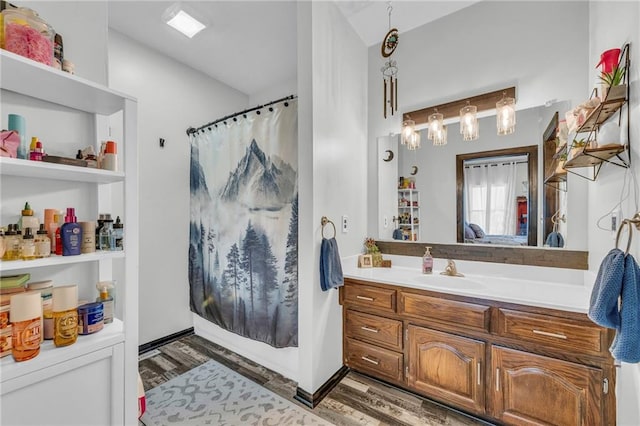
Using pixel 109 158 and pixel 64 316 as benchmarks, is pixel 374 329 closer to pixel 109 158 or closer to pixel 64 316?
pixel 64 316

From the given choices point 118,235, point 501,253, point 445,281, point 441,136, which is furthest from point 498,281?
point 118,235

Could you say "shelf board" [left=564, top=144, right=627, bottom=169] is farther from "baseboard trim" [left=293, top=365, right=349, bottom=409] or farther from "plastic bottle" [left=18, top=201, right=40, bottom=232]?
"plastic bottle" [left=18, top=201, right=40, bottom=232]

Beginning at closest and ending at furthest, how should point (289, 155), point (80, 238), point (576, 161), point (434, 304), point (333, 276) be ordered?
point (80, 238)
point (576, 161)
point (434, 304)
point (333, 276)
point (289, 155)

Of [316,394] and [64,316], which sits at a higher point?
[64,316]

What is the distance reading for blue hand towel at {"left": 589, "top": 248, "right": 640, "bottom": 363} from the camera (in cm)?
91

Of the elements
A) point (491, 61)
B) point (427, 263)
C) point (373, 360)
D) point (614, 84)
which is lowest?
point (373, 360)

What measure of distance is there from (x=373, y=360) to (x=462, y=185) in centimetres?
149

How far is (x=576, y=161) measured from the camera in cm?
138

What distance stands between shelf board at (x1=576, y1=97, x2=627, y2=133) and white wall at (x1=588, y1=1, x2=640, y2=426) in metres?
0.06

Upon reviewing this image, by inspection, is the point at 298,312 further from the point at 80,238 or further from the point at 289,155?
the point at 80,238

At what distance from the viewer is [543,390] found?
138 centimetres

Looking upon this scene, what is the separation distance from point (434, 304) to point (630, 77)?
1.41 m

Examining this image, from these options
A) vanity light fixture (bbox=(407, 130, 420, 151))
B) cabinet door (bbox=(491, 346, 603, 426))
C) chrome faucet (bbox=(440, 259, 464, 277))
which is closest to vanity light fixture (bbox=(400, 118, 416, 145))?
vanity light fixture (bbox=(407, 130, 420, 151))

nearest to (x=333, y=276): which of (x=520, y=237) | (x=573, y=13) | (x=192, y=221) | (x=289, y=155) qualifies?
(x=289, y=155)
